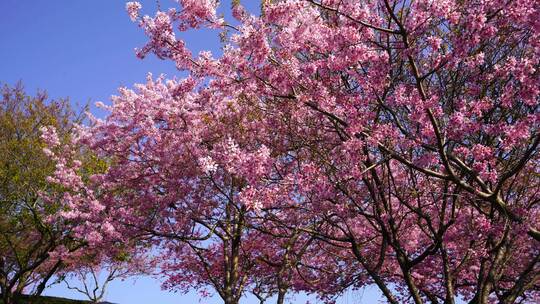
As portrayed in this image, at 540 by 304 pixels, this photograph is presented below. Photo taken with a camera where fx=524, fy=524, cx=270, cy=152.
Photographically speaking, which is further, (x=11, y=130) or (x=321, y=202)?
(x=11, y=130)

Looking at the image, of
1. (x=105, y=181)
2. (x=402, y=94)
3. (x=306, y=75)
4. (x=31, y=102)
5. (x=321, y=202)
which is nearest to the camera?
(x=402, y=94)

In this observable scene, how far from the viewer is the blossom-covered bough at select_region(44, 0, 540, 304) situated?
346 inches

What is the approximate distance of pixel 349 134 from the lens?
9250 mm

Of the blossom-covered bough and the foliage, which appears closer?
the blossom-covered bough

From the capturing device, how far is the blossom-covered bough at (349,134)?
28.8 feet

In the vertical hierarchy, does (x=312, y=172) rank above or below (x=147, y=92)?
below

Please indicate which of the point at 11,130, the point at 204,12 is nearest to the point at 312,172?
the point at 204,12

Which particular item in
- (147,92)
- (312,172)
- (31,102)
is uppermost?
(31,102)

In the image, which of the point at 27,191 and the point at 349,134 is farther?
the point at 27,191

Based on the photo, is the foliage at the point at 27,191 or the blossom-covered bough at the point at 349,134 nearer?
the blossom-covered bough at the point at 349,134

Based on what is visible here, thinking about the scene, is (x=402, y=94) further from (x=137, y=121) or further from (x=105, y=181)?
(x=105, y=181)

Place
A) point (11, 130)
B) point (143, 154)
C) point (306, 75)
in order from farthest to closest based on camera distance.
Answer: point (11, 130) → point (143, 154) → point (306, 75)

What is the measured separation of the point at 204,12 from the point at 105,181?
9.35 m

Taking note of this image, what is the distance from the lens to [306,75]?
10195 millimetres
